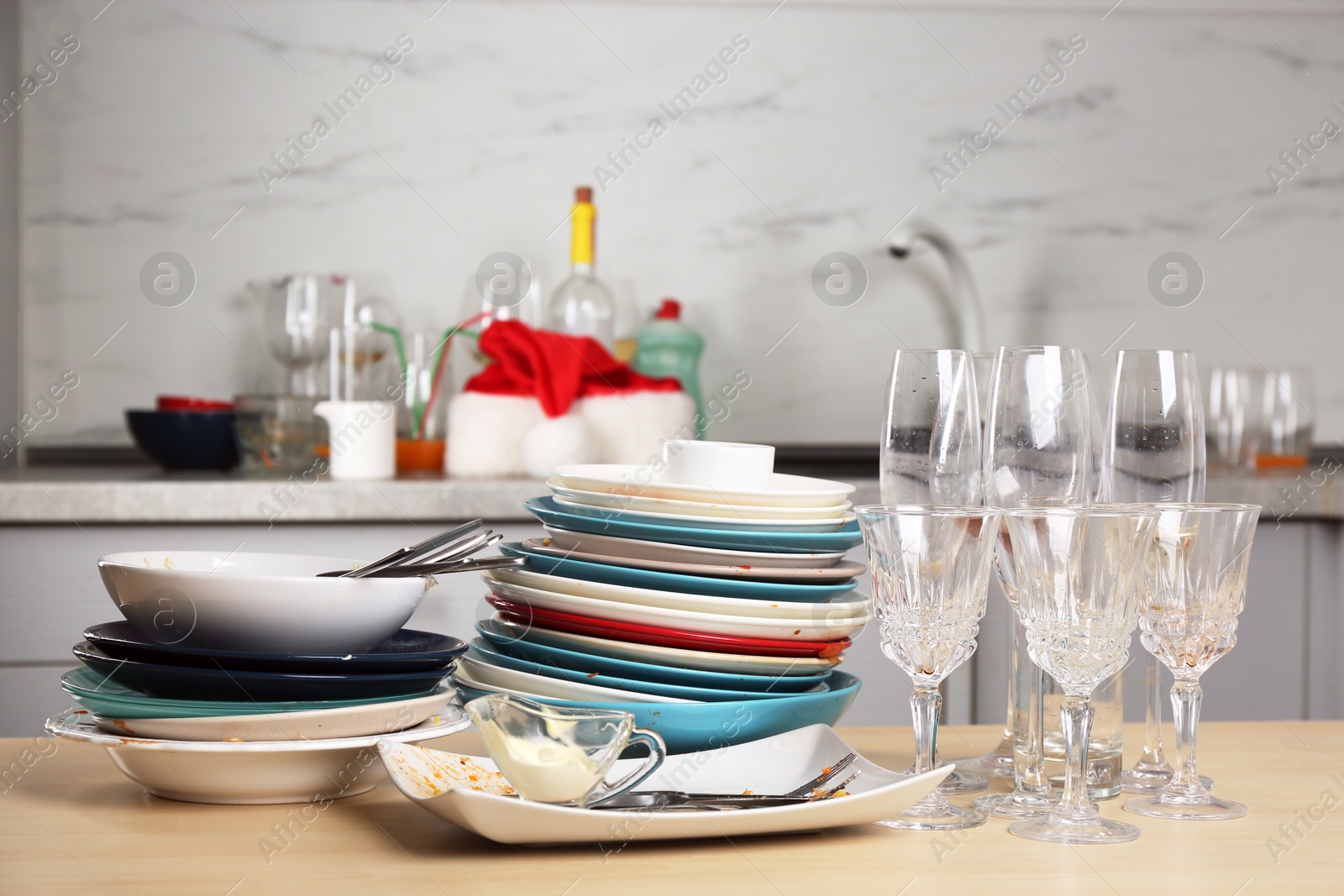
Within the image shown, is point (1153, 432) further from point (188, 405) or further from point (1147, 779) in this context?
point (188, 405)

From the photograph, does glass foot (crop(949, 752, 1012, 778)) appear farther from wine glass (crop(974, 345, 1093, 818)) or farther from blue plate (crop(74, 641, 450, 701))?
blue plate (crop(74, 641, 450, 701))

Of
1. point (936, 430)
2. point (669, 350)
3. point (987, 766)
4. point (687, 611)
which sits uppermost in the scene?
point (669, 350)

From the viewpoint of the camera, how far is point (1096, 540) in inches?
22.6

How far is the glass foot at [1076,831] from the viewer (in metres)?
0.57

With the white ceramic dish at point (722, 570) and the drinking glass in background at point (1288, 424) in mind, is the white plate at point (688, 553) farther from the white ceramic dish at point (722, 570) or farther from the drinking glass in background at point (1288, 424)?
the drinking glass in background at point (1288, 424)

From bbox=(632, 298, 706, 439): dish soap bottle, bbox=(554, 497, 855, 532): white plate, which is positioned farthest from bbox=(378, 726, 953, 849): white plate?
bbox=(632, 298, 706, 439): dish soap bottle

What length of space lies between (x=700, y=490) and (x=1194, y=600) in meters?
0.27

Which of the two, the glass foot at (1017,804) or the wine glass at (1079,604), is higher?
the wine glass at (1079,604)

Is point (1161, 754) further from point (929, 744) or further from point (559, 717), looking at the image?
point (559, 717)

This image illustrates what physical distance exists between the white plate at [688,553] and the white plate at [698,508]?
0.02 metres

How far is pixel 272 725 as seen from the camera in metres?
0.59

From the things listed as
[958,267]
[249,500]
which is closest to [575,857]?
[249,500]

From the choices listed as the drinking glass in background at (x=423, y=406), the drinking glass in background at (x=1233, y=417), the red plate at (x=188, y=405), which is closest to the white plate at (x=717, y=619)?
the drinking glass in background at (x=423, y=406)

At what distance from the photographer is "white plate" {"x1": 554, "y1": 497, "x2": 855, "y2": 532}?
69cm
